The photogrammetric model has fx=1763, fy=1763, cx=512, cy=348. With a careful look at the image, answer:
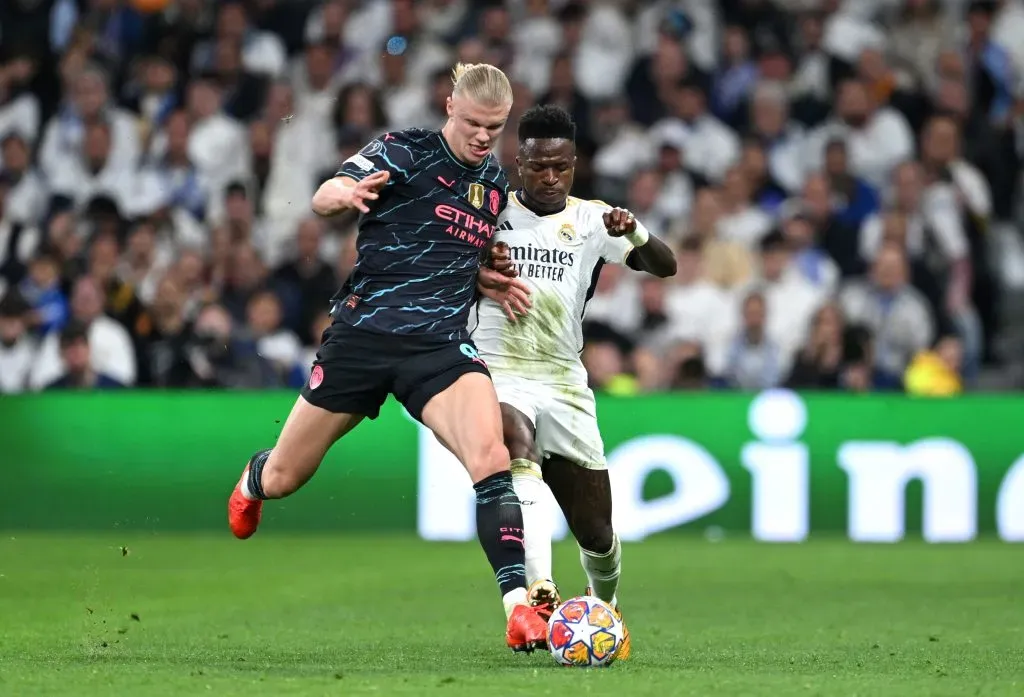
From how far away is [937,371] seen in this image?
16.2 metres

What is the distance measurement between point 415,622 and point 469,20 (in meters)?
10.8

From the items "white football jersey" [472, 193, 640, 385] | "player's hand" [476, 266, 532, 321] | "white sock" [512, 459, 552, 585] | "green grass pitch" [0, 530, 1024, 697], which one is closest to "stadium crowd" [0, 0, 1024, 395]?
"green grass pitch" [0, 530, 1024, 697]

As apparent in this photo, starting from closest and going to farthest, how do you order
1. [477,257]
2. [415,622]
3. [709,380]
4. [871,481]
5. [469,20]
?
[477,257] → [415,622] → [871,481] → [709,380] → [469,20]

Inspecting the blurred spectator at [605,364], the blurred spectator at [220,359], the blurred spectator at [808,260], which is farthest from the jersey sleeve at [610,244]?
the blurred spectator at [808,260]

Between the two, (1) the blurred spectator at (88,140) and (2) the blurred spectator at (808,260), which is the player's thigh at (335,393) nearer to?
(2) the blurred spectator at (808,260)

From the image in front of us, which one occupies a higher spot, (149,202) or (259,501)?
(149,202)

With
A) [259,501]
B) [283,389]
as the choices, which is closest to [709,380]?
[283,389]

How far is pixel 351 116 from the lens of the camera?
56.7 feet

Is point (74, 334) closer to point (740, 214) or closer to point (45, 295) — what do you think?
point (45, 295)

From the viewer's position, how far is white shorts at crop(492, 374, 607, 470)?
321 inches

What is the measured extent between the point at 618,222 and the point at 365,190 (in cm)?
123

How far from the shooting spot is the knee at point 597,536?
8.33m

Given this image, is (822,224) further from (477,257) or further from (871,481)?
(477,257)

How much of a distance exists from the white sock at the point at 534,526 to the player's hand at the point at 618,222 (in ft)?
3.83
